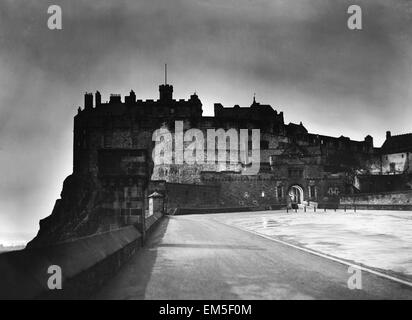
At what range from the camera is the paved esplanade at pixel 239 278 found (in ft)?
18.2

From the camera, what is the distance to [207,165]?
6775cm

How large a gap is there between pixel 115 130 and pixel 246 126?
2415cm

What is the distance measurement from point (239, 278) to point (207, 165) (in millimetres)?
61046

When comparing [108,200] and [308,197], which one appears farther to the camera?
[308,197]

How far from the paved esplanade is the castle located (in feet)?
104

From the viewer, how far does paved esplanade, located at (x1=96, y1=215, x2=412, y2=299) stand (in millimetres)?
5559

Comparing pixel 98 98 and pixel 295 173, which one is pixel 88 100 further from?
pixel 295 173

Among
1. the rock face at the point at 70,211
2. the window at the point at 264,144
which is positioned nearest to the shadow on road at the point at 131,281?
the rock face at the point at 70,211

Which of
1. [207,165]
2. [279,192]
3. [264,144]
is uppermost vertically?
[264,144]

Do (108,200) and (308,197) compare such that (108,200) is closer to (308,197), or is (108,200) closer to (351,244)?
(351,244)

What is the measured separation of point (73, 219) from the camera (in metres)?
60.0

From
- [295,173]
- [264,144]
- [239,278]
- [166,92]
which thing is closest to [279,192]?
[295,173]

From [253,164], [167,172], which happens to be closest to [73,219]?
[167,172]

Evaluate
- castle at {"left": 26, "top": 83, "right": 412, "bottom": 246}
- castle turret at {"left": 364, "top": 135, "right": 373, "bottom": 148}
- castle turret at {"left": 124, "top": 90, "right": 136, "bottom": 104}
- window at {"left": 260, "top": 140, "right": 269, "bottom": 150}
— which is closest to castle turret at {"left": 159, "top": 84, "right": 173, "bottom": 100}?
castle at {"left": 26, "top": 83, "right": 412, "bottom": 246}
